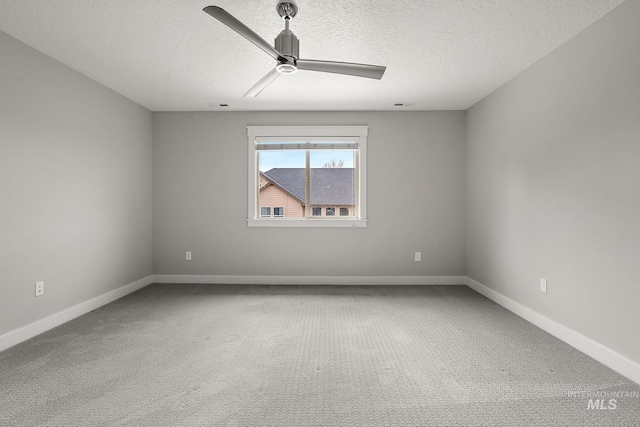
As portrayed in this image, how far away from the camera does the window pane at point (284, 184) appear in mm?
4621

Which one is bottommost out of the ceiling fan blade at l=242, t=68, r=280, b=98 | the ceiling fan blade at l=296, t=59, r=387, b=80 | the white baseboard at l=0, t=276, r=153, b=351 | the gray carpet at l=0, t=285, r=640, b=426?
the gray carpet at l=0, t=285, r=640, b=426

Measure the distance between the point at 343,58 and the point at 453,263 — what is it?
3.09 m

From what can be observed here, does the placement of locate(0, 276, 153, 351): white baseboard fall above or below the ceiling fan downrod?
below

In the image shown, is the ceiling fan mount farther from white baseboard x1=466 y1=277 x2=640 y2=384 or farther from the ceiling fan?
white baseboard x1=466 y1=277 x2=640 y2=384

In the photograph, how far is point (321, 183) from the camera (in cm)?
464

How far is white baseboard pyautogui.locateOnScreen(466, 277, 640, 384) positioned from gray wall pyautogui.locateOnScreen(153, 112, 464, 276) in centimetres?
117

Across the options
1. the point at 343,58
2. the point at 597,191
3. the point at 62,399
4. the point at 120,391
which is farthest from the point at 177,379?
the point at 597,191

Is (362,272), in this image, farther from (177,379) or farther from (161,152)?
(161,152)

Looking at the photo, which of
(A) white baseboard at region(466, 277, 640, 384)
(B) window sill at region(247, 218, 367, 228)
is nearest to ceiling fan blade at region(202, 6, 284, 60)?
(B) window sill at region(247, 218, 367, 228)

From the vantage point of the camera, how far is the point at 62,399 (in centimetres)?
182

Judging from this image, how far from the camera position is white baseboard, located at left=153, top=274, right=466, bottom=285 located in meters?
4.45

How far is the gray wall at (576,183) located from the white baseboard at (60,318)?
4.38 metres

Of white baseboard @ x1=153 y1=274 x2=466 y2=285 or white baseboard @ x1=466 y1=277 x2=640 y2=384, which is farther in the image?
white baseboard @ x1=153 y1=274 x2=466 y2=285

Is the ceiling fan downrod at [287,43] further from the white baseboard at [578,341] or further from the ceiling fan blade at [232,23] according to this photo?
the white baseboard at [578,341]
